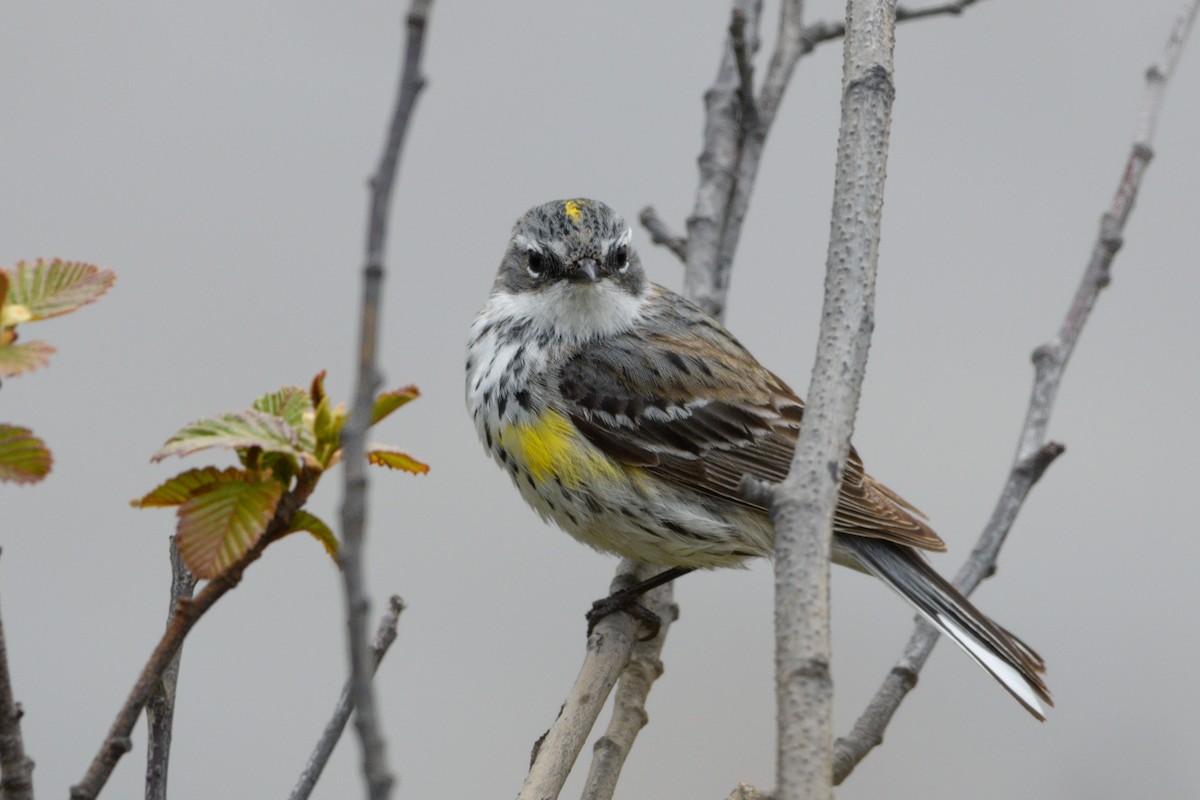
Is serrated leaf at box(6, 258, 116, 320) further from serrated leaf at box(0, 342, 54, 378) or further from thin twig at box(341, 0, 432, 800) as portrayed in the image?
thin twig at box(341, 0, 432, 800)

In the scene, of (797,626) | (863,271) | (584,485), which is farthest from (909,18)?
(797,626)

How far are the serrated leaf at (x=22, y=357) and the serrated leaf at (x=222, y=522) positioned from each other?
228mm

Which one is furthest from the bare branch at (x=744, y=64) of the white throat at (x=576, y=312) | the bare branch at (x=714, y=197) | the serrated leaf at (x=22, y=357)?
the serrated leaf at (x=22, y=357)

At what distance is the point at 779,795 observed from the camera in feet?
4.11

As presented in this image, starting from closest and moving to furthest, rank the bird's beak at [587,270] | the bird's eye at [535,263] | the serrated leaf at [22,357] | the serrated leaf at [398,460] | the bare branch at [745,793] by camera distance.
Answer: the serrated leaf at [22,357] → the serrated leaf at [398,460] → the bare branch at [745,793] → the bird's beak at [587,270] → the bird's eye at [535,263]

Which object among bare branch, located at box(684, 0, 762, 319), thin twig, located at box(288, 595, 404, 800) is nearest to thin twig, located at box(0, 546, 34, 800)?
thin twig, located at box(288, 595, 404, 800)

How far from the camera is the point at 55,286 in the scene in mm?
1275

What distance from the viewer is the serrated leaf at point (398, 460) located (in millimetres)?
1509

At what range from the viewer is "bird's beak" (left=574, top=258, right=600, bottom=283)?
354 cm

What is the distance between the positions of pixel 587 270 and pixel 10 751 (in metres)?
2.50

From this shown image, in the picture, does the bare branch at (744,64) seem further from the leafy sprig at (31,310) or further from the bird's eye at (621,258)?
the leafy sprig at (31,310)

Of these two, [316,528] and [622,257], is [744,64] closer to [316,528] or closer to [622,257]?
[622,257]

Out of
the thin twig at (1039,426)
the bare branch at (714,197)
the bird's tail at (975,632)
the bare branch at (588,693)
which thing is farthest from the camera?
the bare branch at (714,197)

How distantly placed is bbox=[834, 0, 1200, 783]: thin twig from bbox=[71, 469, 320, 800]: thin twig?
4.42 ft
